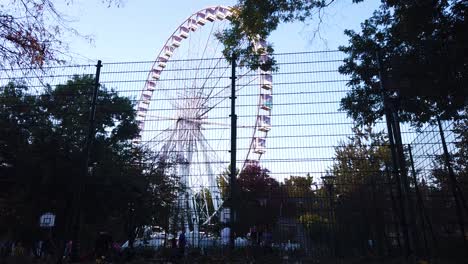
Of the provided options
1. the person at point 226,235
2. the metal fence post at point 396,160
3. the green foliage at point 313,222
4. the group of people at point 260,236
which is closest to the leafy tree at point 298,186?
the green foliage at point 313,222

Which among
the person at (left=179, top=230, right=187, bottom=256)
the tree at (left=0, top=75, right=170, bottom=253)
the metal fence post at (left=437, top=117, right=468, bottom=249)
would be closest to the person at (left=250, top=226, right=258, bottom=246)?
the person at (left=179, top=230, right=187, bottom=256)

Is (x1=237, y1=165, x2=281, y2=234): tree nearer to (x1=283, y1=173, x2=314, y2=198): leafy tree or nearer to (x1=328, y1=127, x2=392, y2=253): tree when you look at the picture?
(x1=283, y1=173, x2=314, y2=198): leafy tree

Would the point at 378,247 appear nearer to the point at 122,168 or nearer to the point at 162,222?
the point at 162,222

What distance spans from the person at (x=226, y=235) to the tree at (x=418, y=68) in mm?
3241

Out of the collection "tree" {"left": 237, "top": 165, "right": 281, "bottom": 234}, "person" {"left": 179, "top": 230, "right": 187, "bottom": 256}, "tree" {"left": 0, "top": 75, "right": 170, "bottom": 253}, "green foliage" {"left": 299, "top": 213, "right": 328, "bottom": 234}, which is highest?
"tree" {"left": 0, "top": 75, "right": 170, "bottom": 253}

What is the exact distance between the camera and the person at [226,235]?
6453mm

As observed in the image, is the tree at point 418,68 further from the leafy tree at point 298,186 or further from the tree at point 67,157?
the tree at point 67,157

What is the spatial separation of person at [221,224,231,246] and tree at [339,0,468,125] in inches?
128

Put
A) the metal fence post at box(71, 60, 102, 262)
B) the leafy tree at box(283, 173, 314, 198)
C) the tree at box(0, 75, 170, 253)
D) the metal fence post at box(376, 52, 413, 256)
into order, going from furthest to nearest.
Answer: the tree at box(0, 75, 170, 253) < the metal fence post at box(71, 60, 102, 262) < the leafy tree at box(283, 173, 314, 198) < the metal fence post at box(376, 52, 413, 256)

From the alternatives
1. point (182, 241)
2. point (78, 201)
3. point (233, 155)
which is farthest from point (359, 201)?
point (78, 201)

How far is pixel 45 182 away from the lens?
12.5 metres

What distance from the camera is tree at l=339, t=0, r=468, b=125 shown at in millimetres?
7055

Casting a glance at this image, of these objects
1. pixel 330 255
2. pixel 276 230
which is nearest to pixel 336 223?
pixel 330 255

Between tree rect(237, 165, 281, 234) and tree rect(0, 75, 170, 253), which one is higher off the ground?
tree rect(0, 75, 170, 253)
